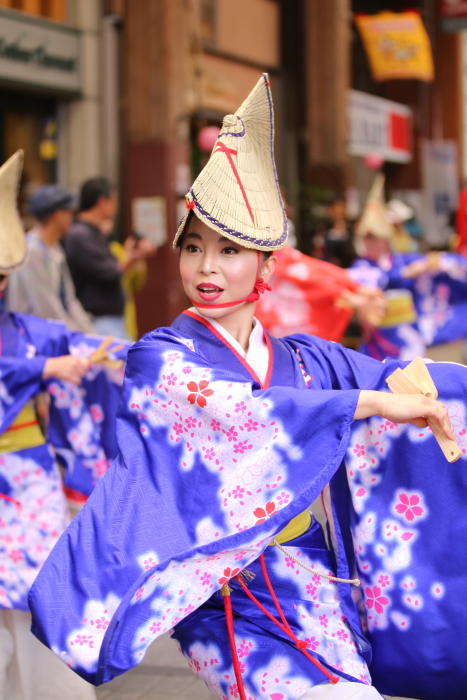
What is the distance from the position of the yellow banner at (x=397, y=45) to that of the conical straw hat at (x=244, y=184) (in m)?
13.0

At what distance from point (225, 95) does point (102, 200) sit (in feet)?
19.3

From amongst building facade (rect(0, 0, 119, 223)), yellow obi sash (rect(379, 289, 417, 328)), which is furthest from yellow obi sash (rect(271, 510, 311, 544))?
building facade (rect(0, 0, 119, 223))

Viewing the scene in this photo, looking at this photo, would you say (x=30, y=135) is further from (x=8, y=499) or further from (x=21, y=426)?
(x=8, y=499)

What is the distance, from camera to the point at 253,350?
235cm

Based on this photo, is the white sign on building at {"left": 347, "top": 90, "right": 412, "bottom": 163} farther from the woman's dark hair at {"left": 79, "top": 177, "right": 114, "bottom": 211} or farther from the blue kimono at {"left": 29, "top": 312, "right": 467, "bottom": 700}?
the blue kimono at {"left": 29, "top": 312, "right": 467, "bottom": 700}

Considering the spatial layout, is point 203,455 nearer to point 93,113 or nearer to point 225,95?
point 93,113

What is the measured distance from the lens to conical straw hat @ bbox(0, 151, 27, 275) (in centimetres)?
327

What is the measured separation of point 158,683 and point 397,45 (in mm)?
12912

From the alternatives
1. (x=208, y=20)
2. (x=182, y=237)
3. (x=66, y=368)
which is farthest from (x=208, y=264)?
(x=208, y=20)

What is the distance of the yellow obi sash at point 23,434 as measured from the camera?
131 inches

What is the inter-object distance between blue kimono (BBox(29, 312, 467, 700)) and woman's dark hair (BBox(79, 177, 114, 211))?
3.94 m

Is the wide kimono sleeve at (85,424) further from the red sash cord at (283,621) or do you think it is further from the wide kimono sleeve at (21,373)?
the red sash cord at (283,621)

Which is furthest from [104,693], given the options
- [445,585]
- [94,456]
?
[445,585]

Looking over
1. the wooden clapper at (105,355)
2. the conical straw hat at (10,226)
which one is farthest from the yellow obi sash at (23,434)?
the conical straw hat at (10,226)
